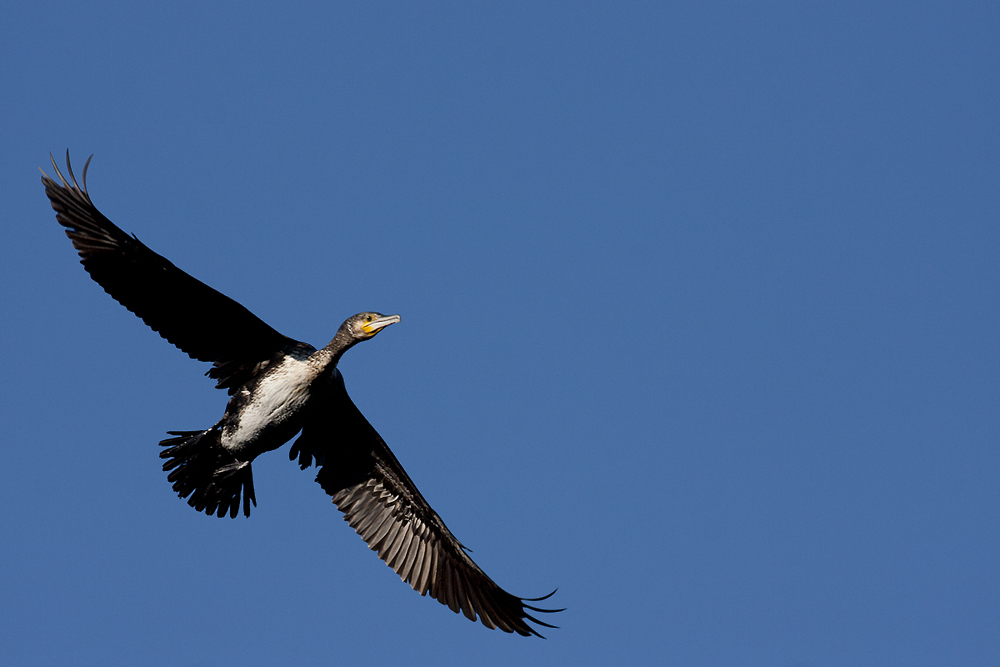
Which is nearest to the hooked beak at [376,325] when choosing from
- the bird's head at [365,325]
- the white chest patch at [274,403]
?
the bird's head at [365,325]

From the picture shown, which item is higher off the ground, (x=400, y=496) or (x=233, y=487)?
(x=400, y=496)

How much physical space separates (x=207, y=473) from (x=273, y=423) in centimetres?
125

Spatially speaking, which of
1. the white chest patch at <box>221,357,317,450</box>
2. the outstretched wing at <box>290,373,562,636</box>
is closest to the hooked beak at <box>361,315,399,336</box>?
the white chest patch at <box>221,357,317,450</box>

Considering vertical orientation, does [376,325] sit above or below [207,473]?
above

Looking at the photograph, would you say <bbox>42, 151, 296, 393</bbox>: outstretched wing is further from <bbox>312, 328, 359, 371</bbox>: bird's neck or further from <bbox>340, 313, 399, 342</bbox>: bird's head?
<bbox>340, 313, 399, 342</bbox>: bird's head

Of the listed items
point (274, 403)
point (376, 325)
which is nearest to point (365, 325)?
point (376, 325)

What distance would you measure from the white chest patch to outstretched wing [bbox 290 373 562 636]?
3.66 ft

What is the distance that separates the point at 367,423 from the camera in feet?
52.2

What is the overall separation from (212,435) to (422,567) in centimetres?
350

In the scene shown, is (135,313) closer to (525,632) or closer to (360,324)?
(360,324)

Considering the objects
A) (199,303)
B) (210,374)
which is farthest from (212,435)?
(199,303)

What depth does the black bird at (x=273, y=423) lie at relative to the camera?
45.9ft

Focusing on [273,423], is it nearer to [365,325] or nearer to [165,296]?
[365,325]

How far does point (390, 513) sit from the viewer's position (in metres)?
16.3
